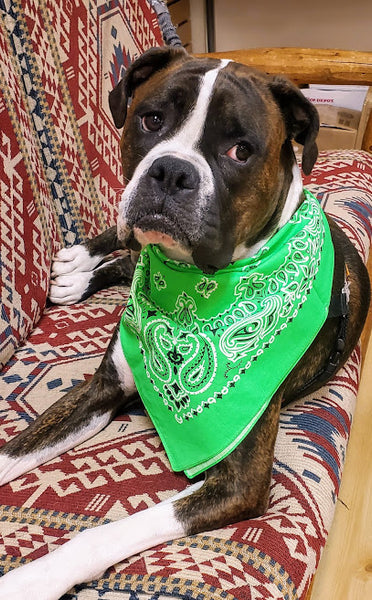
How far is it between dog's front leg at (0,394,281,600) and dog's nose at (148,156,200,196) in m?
0.52

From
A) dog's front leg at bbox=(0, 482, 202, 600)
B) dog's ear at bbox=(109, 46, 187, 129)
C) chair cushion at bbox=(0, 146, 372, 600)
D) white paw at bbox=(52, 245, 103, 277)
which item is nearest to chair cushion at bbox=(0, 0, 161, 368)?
white paw at bbox=(52, 245, 103, 277)

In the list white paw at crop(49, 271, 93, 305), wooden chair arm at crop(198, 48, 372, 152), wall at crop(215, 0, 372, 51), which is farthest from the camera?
wall at crop(215, 0, 372, 51)

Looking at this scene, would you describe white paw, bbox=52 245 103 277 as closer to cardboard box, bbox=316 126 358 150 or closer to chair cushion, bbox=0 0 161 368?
chair cushion, bbox=0 0 161 368

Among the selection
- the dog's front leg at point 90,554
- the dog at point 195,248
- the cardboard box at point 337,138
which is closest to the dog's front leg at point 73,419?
the dog at point 195,248

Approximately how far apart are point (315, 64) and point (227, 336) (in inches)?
72.3

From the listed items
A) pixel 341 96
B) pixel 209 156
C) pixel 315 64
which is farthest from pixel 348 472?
pixel 341 96

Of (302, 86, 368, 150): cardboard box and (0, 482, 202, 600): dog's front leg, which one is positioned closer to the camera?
(0, 482, 202, 600): dog's front leg

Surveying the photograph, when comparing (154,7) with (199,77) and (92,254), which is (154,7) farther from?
(199,77)

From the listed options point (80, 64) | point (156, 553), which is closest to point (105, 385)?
point (156, 553)

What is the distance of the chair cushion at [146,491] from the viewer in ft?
3.97

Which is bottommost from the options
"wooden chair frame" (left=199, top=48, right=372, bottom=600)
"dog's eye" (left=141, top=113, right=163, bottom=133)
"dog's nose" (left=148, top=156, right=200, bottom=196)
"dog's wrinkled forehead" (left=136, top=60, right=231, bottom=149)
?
"wooden chair frame" (left=199, top=48, right=372, bottom=600)

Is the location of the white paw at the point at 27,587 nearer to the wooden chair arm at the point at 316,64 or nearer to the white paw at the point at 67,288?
the white paw at the point at 67,288

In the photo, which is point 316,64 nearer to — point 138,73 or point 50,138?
point 50,138

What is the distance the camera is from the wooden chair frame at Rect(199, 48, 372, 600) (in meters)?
1.91
